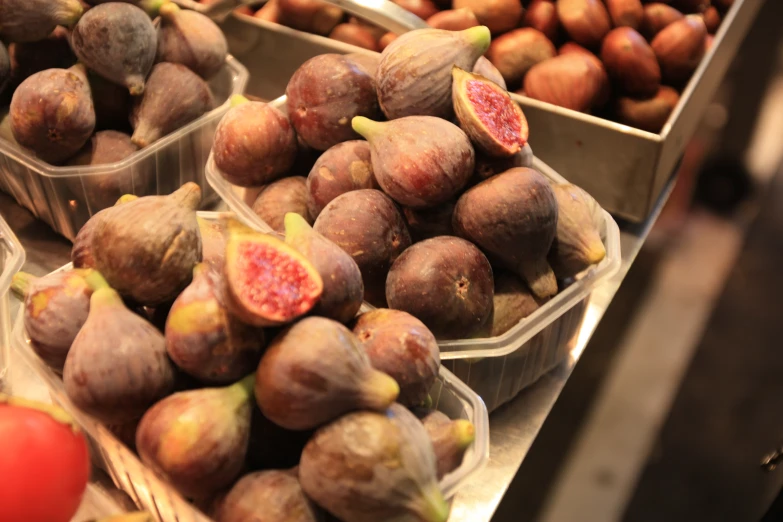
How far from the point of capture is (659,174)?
125cm

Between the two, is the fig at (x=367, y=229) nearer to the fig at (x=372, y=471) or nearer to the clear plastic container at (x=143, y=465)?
the clear plastic container at (x=143, y=465)

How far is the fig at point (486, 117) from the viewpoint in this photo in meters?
0.87

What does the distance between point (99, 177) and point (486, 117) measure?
23.1 inches

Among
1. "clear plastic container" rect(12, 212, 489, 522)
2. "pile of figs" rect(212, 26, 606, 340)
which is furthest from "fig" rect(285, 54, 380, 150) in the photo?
"clear plastic container" rect(12, 212, 489, 522)

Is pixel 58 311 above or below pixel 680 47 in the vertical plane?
below

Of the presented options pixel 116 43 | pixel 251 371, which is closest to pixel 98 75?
pixel 116 43

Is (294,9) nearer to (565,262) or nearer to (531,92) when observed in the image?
(531,92)

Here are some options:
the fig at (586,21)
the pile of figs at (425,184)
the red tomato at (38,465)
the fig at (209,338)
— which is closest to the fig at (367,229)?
the pile of figs at (425,184)

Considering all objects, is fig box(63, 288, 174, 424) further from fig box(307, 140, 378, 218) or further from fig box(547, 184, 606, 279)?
fig box(547, 184, 606, 279)

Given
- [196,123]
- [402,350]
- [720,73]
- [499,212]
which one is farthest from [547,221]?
[720,73]

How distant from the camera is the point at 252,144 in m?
0.97

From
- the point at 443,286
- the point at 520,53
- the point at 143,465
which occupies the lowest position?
the point at 143,465

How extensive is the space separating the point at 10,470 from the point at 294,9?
43.8 inches

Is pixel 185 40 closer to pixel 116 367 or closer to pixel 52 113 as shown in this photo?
pixel 52 113
